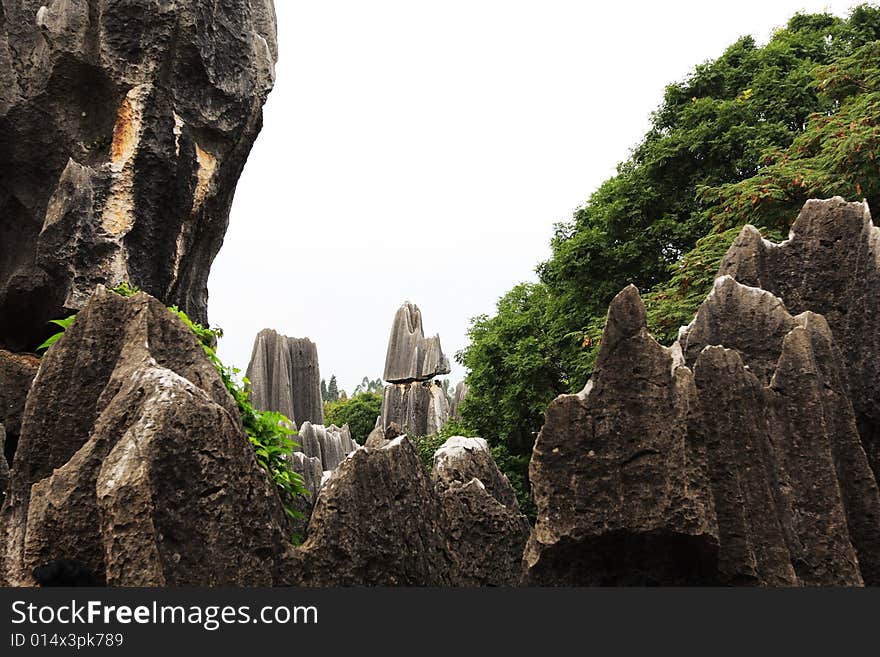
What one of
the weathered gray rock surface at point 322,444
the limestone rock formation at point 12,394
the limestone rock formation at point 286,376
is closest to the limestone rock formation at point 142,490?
the limestone rock formation at point 12,394

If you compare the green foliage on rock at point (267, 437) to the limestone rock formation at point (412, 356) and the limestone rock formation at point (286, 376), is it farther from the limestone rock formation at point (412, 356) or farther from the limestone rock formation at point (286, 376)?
the limestone rock formation at point (412, 356)

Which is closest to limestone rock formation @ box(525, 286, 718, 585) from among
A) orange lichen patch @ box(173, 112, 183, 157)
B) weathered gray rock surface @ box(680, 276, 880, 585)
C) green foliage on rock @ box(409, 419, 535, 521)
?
weathered gray rock surface @ box(680, 276, 880, 585)

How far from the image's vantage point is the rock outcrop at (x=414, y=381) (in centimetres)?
5488

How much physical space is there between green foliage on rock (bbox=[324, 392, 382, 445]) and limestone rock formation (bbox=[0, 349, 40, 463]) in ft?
184

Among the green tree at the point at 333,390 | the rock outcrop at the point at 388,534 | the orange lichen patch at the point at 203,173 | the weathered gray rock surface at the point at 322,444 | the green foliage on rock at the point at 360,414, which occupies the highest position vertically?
the green tree at the point at 333,390

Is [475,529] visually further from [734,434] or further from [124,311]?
[124,311]

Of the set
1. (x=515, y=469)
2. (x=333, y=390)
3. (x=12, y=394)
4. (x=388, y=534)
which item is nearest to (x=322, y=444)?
(x=515, y=469)

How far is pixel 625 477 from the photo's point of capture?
6156 mm

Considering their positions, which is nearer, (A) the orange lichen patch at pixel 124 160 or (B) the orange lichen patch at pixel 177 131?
(A) the orange lichen patch at pixel 124 160

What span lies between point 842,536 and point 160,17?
1232 cm

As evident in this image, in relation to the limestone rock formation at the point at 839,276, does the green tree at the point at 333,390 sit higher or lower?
higher

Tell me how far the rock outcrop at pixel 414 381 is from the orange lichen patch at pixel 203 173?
4069cm

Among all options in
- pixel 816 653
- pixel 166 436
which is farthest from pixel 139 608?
pixel 816 653

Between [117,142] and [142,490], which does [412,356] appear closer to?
[117,142]
